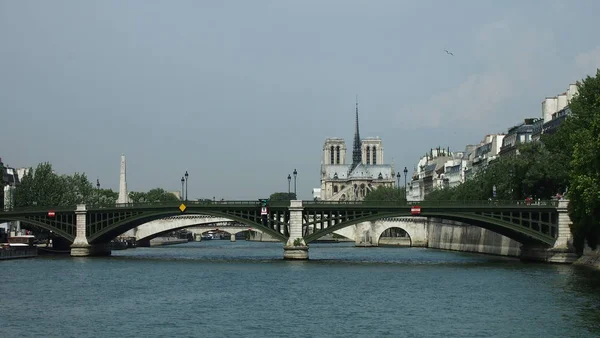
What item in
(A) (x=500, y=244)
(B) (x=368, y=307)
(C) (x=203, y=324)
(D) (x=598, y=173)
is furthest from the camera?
(A) (x=500, y=244)

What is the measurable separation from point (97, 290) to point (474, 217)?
3616cm

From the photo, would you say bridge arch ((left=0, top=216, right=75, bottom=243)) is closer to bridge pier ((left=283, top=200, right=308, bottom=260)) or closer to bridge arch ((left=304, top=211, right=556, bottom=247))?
bridge pier ((left=283, top=200, right=308, bottom=260))

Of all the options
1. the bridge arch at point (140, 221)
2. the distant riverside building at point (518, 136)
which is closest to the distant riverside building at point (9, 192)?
the bridge arch at point (140, 221)

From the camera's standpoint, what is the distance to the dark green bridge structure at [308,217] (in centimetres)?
9325

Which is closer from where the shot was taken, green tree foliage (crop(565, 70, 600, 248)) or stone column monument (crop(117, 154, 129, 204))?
green tree foliage (crop(565, 70, 600, 248))

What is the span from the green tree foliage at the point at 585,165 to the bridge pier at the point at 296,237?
24.4 m

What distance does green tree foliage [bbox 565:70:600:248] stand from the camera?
2972 inches

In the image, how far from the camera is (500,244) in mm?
113562

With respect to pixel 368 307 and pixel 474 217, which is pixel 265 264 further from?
pixel 368 307

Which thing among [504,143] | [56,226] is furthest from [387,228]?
[56,226]

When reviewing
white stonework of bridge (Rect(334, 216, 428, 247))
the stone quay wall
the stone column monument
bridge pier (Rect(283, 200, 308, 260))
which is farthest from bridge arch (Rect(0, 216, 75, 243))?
A: white stonework of bridge (Rect(334, 216, 428, 247))

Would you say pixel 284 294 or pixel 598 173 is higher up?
pixel 598 173

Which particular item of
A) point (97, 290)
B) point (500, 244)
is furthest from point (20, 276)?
point (500, 244)

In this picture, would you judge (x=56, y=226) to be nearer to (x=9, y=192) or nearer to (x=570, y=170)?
(x=9, y=192)
